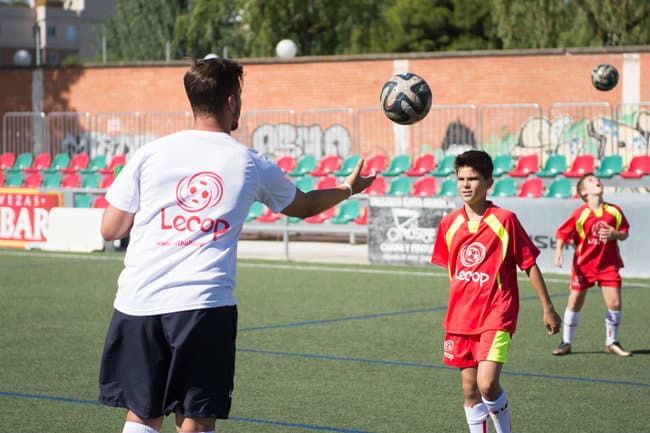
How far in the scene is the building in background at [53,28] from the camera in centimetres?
10600

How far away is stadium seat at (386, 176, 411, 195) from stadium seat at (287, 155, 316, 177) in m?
2.76

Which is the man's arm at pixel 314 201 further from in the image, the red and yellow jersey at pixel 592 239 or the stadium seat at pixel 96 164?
the stadium seat at pixel 96 164

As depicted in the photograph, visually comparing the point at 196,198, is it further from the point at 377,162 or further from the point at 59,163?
the point at 59,163

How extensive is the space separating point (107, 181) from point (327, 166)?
5.14 metres

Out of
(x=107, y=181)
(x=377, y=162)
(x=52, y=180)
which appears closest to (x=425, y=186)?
(x=377, y=162)

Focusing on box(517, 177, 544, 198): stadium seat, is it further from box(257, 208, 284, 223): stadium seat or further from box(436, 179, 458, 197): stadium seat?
box(257, 208, 284, 223): stadium seat

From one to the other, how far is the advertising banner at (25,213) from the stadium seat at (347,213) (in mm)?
5195

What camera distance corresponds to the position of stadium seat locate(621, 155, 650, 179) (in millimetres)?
20828

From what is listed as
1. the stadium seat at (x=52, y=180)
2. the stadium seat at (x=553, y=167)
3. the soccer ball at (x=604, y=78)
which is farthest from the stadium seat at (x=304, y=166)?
the soccer ball at (x=604, y=78)

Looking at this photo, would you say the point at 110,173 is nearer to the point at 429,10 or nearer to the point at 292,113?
the point at 292,113

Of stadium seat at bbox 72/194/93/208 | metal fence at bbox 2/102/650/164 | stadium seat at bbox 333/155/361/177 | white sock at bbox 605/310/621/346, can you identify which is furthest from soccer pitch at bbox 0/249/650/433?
metal fence at bbox 2/102/650/164

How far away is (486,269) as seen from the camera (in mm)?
6207

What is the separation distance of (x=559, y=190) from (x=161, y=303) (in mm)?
16024

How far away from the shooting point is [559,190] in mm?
19609
